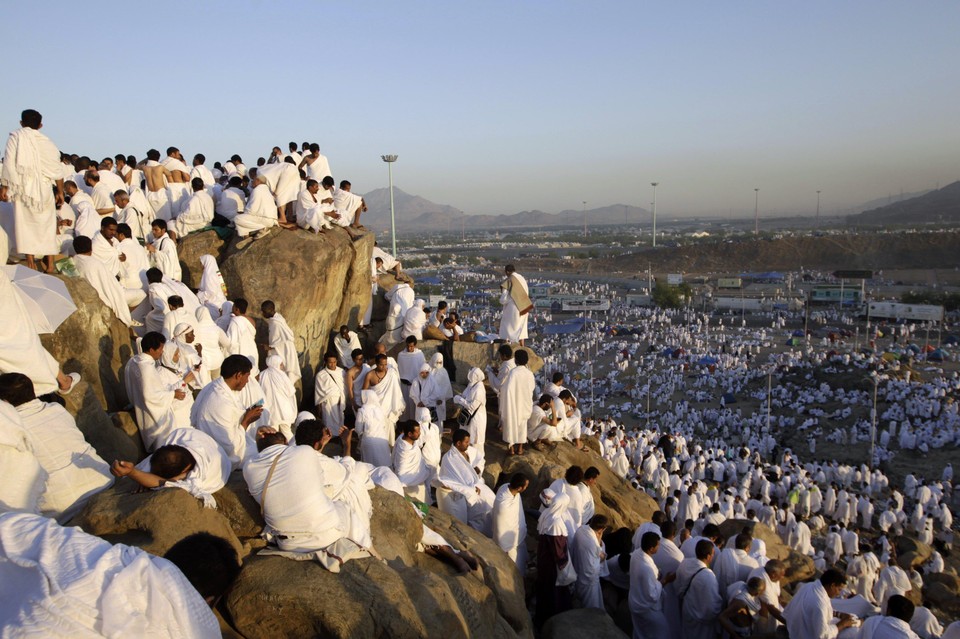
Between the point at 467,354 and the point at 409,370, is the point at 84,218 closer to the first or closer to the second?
the point at 409,370

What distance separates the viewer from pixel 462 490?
5.78m

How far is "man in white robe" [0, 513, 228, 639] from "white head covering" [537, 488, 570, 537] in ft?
11.8

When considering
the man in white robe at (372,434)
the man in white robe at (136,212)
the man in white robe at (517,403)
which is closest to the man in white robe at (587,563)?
the man in white robe at (372,434)

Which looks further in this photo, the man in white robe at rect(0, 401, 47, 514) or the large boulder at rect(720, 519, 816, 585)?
the large boulder at rect(720, 519, 816, 585)

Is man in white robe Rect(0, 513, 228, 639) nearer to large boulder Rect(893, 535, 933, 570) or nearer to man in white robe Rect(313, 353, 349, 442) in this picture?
man in white robe Rect(313, 353, 349, 442)

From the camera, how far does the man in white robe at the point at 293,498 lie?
3.19 metres

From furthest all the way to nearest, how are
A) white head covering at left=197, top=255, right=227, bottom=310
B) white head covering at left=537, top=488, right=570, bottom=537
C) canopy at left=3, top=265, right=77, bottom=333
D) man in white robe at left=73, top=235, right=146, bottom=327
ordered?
white head covering at left=197, top=255, right=227, bottom=310, man in white robe at left=73, top=235, right=146, bottom=327, white head covering at left=537, top=488, right=570, bottom=537, canopy at left=3, top=265, right=77, bottom=333

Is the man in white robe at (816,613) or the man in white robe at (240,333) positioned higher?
the man in white robe at (240,333)

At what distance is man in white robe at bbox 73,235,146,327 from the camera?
624cm

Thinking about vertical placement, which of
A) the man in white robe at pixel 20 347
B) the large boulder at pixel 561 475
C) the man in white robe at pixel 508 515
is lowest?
the large boulder at pixel 561 475

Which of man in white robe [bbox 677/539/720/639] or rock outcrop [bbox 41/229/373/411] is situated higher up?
rock outcrop [bbox 41/229/373/411]

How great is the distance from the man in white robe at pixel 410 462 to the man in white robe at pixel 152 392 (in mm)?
1760

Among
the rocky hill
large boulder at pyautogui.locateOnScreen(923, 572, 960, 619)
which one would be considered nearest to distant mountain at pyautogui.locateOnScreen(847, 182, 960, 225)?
the rocky hill

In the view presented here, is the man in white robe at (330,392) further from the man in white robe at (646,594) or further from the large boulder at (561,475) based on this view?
the man in white robe at (646,594)
